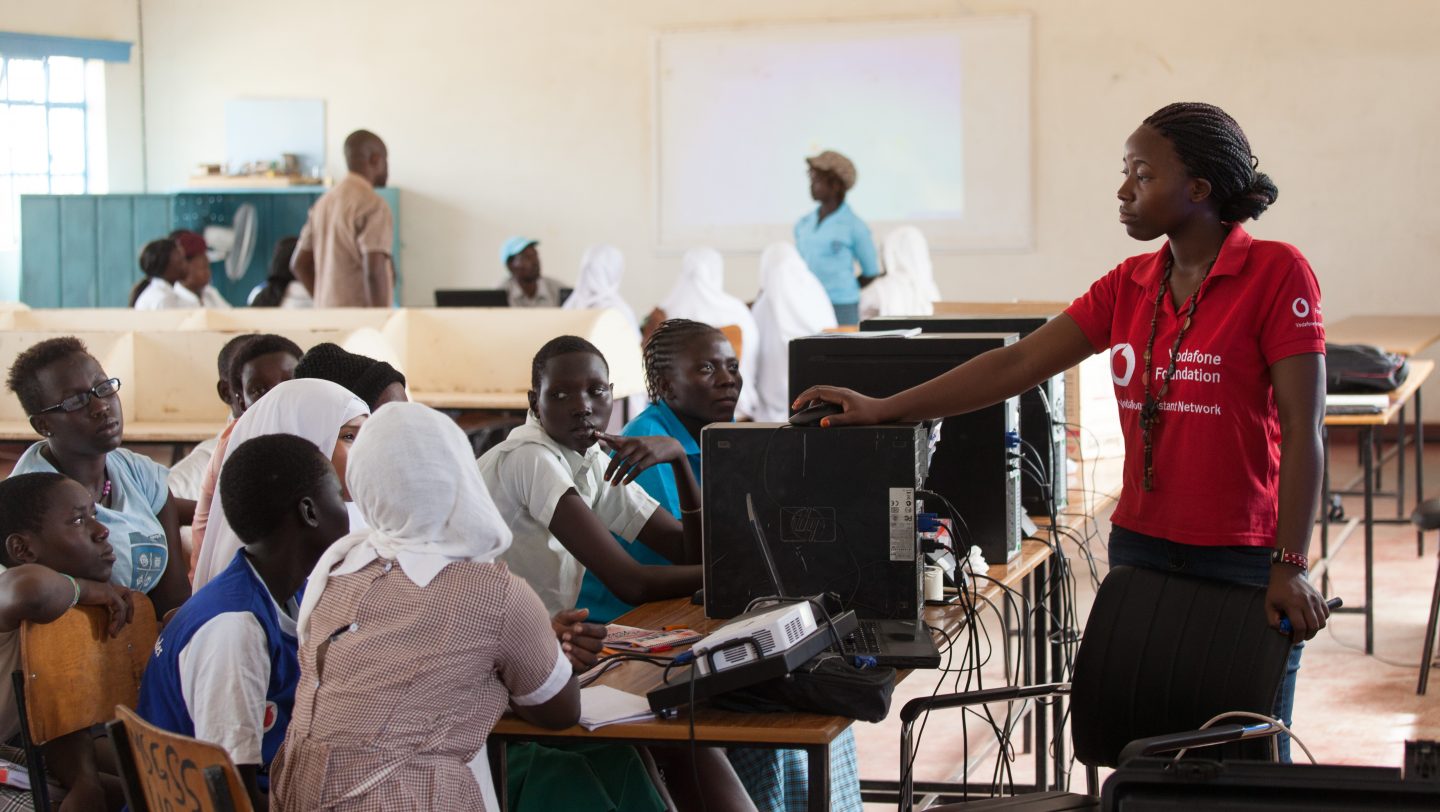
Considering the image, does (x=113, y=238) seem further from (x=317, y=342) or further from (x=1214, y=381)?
(x=1214, y=381)

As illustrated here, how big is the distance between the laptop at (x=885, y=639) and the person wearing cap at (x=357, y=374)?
1.08 metres

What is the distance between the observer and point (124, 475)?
2.98 m

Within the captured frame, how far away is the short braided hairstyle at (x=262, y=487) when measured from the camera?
6.96 ft

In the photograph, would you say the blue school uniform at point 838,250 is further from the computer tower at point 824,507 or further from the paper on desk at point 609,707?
the paper on desk at point 609,707

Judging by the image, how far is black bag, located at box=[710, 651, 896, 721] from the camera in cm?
196

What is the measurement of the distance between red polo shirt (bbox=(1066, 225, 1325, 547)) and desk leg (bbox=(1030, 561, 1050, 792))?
1191 millimetres

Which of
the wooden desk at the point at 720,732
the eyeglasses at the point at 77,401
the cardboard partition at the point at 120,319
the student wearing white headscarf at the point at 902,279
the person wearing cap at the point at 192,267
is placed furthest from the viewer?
the student wearing white headscarf at the point at 902,279

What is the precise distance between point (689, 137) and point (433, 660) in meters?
A: 10.5

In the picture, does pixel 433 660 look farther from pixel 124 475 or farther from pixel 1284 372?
pixel 124 475

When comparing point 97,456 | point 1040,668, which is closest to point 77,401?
point 97,456

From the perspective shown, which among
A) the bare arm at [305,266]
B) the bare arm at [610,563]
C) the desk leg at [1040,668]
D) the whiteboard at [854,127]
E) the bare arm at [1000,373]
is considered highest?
the whiteboard at [854,127]

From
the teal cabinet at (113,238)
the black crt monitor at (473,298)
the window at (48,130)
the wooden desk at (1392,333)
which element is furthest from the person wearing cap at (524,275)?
the window at (48,130)

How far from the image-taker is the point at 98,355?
552 centimetres

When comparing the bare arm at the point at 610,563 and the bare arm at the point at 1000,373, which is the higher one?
the bare arm at the point at 1000,373
